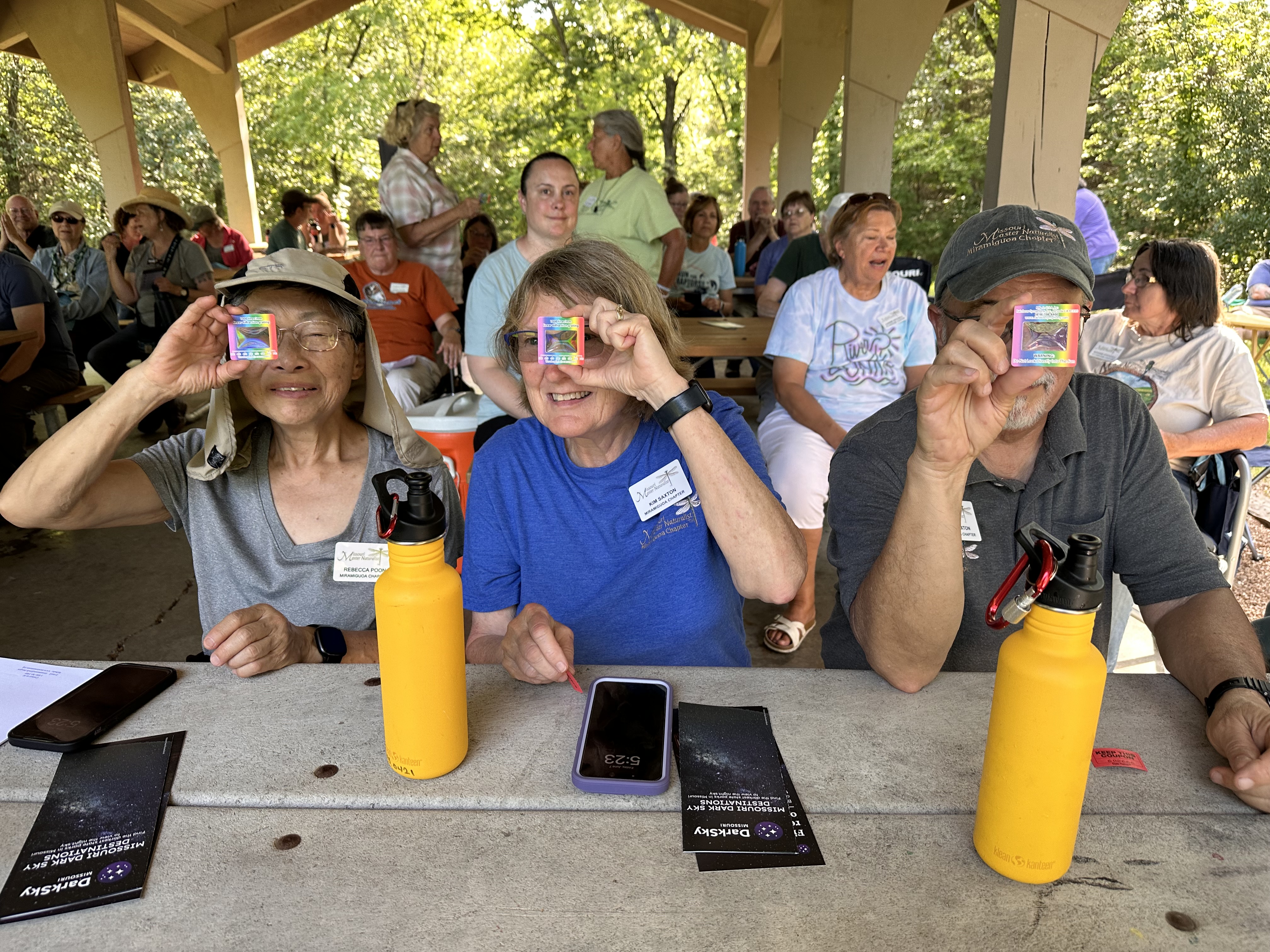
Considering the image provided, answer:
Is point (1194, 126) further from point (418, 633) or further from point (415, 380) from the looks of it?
point (418, 633)

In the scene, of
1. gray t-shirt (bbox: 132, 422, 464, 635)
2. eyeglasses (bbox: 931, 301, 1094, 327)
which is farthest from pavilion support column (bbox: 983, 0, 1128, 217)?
gray t-shirt (bbox: 132, 422, 464, 635)

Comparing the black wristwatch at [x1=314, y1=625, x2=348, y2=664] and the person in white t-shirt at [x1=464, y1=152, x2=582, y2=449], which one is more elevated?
the person in white t-shirt at [x1=464, y1=152, x2=582, y2=449]

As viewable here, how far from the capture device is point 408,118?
494 centimetres

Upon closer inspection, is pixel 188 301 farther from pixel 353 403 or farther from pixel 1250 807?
pixel 1250 807

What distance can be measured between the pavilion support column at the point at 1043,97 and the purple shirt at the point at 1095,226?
203 centimetres

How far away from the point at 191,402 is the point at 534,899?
7.86 m

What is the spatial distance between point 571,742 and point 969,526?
0.84m

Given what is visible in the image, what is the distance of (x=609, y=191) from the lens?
420cm

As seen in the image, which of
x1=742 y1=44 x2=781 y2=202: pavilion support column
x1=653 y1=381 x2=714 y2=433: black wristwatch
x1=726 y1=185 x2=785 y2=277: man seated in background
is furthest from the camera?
x1=742 y1=44 x2=781 y2=202: pavilion support column

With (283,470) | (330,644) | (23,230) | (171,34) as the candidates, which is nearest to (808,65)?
(171,34)

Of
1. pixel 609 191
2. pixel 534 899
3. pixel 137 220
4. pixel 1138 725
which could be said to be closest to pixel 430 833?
pixel 534 899

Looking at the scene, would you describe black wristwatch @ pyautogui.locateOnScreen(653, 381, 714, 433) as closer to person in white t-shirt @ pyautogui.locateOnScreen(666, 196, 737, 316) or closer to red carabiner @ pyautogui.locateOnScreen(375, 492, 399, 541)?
red carabiner @ pyautogui.locateOnScreen(375, 492, 399, 541)

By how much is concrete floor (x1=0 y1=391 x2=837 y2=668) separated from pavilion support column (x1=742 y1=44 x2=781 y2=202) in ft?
31.2

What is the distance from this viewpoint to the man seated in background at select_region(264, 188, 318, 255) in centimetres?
761
